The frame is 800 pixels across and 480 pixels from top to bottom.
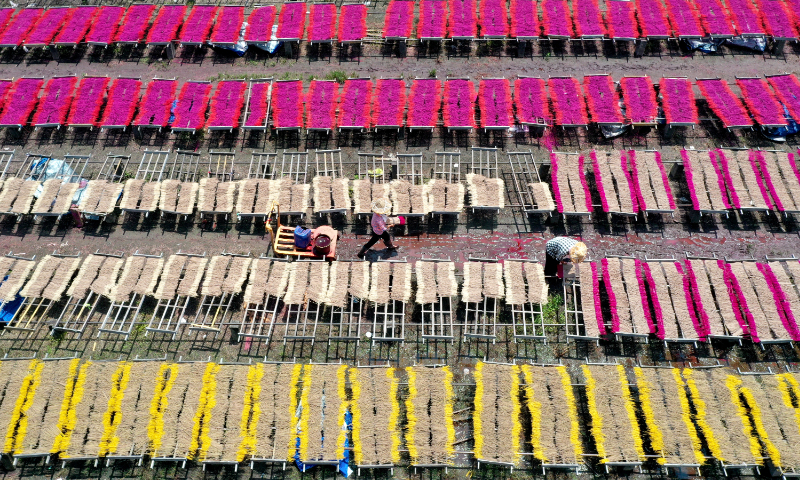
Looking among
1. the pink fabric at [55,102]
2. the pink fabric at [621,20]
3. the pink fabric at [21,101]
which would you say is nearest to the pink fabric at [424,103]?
the pink fabric at [621,20]

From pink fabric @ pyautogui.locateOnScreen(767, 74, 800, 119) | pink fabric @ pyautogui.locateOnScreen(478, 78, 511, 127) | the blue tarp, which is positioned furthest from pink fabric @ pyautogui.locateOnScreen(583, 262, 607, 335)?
pink fabric @ pyautogui.locateOnScreen(767, 74, 800, 119)

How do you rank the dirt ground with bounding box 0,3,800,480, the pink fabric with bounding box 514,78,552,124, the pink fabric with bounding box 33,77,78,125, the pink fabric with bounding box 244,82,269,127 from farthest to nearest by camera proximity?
the pink fabric with bounding box 33,77,78,125 → the pink fabric with bounding box 514,78,552,124 → the pink fabric with bounding box 244,82,269,127 → the dirt ground with bounding box 0,3,800,480

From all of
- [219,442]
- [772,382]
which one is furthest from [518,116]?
[219,442]

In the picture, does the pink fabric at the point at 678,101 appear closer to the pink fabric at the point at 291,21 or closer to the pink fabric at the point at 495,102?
the pink fabric at the point at 495,102

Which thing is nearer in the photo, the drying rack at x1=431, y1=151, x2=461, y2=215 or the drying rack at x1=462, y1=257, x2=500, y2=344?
the drying rack at x1=462, y1=257, x2=500, y2=344

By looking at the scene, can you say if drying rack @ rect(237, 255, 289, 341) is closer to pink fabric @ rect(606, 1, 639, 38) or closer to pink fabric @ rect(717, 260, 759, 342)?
pink fabric @ rect(717, 260, 759, 342)

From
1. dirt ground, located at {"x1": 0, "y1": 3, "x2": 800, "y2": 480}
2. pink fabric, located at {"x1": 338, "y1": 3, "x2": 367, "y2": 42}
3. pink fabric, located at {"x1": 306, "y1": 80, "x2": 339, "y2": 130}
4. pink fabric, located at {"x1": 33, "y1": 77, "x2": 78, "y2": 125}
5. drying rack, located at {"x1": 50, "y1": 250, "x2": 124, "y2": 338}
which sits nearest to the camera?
dirt ground, located at {"x1": 0, "y1": 3, "x2": 800, "y2": 480}
